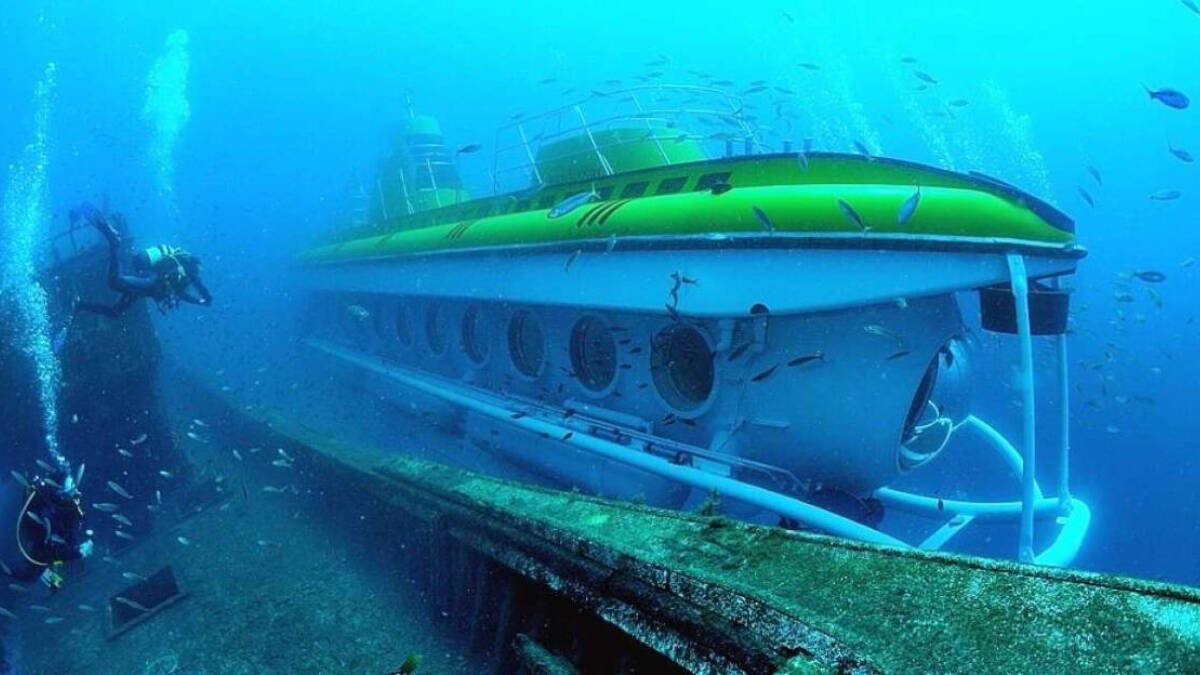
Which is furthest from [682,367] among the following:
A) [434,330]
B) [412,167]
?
[412,167]

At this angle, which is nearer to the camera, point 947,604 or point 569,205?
point 947,604

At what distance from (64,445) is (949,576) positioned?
33.4ft

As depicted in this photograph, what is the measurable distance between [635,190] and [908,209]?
286cm

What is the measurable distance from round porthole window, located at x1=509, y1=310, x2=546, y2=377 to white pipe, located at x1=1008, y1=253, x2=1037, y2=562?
16.8 feet

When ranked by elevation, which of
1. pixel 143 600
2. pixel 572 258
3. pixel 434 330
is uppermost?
pixel 572 258

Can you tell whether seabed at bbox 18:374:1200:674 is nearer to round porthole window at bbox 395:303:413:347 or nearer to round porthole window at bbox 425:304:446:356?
round porthole window at bbox 425:304:446:356

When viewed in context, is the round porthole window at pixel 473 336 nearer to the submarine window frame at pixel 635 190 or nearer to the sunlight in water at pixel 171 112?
the submarine window frame at pixel 635 190

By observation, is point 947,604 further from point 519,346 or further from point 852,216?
point 519,346

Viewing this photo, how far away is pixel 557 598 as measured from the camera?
8.87ft

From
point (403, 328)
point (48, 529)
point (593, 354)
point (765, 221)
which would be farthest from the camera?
point (403, 328)

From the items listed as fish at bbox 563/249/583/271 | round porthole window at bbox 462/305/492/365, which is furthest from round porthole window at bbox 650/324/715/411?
round porthole window at bbox 462/305/492/365

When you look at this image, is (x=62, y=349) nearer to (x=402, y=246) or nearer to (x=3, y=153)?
(x=402, y=246)

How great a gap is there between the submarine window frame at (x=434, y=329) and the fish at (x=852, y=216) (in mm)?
6885

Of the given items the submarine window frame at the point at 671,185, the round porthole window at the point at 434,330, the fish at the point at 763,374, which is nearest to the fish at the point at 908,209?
the fish at the point at 763,374
